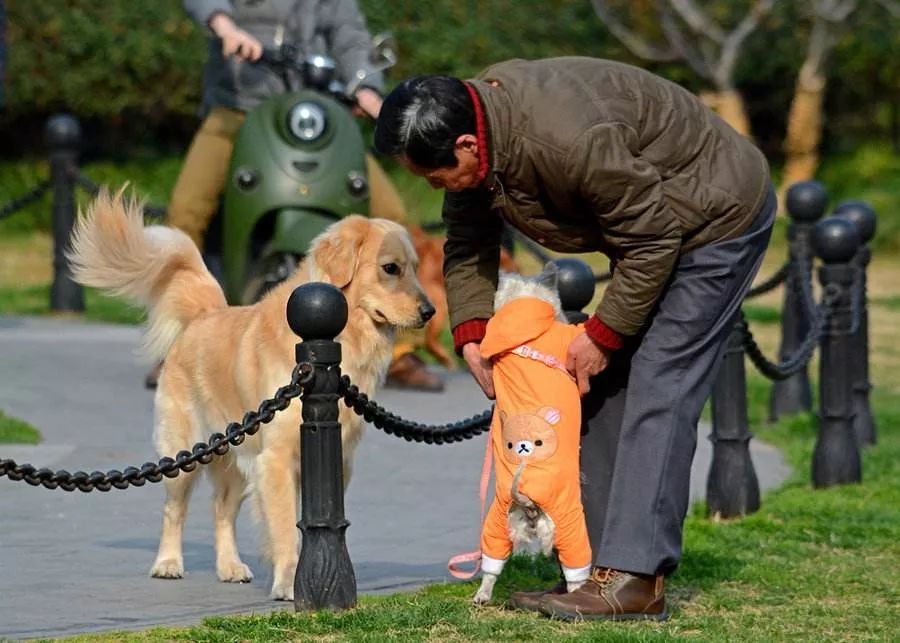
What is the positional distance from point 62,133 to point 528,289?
26.7 ft

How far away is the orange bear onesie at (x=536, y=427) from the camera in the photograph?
17.6ft

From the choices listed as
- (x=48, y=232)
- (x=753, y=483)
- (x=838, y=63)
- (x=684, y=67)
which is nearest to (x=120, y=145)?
(x=48, y=232)

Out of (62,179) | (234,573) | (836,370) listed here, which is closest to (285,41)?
(836,370)

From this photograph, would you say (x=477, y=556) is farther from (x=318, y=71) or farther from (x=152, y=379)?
(x=152, y=379)

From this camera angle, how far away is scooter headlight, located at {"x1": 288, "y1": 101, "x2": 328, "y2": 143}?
940 cm

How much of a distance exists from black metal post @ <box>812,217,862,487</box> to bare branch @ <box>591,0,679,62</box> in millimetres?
11226

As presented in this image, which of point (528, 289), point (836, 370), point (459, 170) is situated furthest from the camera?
point (836, 370)

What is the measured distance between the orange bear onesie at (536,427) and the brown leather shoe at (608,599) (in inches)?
2.4

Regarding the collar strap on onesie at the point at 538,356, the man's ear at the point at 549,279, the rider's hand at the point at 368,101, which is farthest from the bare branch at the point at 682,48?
the collar strap on onesie at the point at 538,356

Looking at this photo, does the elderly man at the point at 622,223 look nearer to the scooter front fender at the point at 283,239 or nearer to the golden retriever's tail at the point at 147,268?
the golden retriever's tail at the point at 147,268

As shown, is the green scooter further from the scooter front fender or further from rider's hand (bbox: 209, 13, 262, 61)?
rider's hand (bbox: 209, 13, 262, 61)

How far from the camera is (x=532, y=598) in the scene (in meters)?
5.57

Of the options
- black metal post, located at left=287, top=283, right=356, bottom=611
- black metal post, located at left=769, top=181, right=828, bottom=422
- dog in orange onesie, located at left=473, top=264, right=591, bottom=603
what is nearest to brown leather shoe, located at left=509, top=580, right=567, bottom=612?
dog in orange onesie, located at left=473, top=264, right=591, bottom=603

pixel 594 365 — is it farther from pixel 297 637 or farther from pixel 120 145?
pixel 120 145
